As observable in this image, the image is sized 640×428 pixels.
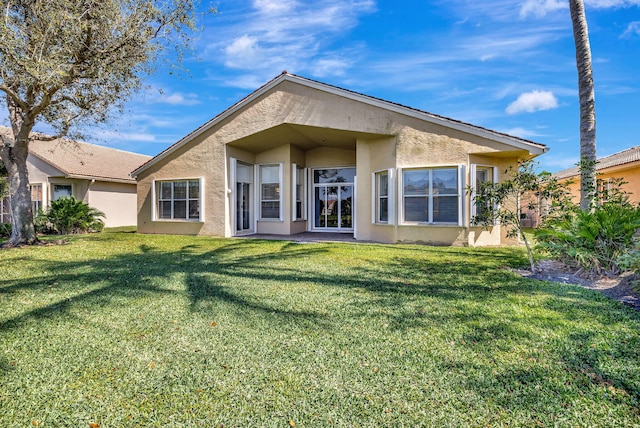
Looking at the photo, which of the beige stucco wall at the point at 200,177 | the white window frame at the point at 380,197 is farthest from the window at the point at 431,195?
the beige stucco wall at the point at 200,177

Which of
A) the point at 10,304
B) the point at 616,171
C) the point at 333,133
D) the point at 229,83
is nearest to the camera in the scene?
the point at 10,304

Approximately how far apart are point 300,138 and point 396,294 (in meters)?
11.5

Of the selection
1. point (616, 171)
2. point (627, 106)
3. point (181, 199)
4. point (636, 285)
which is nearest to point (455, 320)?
point (636, 285)

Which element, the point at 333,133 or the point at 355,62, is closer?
the point at 333,133

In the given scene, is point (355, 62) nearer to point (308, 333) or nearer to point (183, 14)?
point (183, 14)

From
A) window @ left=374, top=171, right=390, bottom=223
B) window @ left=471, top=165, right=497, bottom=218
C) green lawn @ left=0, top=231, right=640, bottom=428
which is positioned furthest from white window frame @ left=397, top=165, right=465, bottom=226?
green lawn @ left=0, top=231, right=640, bottom=428

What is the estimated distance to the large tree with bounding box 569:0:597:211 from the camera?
944 cm

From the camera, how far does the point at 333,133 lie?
14.5 m

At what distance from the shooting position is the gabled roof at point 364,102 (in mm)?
11549

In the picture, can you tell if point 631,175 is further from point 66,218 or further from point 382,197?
point 66,218

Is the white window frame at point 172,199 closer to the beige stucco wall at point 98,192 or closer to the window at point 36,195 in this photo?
the beige stucco wall at point 98,192

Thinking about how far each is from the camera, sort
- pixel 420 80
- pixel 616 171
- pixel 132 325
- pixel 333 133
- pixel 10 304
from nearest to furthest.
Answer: pixel 132 325
pixel 10 304
pixel 333 133
pixel 420 80
pixel 616 171

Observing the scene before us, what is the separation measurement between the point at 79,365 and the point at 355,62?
55.2ft

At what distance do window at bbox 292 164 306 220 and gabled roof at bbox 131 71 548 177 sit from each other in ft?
12.9
